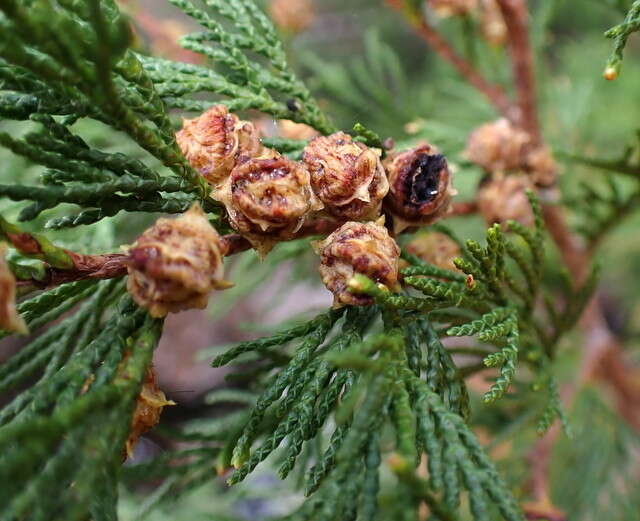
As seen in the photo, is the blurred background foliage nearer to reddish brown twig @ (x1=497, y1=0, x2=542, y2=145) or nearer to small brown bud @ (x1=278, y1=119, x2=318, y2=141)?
reddish brown twig @ (x1=497, y1=0, x2=542, y2=145)

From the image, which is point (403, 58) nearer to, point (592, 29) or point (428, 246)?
point (592, 29)

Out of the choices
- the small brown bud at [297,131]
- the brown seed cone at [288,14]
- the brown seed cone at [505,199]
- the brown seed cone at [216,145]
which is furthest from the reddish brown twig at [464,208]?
the brown seed cone at [288,14]

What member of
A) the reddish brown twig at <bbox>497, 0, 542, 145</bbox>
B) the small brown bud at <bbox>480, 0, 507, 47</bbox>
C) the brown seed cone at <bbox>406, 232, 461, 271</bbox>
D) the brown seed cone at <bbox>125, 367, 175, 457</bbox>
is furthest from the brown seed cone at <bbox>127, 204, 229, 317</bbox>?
the small brown bud at <bbox>480, 0, 507, 47</bbox>

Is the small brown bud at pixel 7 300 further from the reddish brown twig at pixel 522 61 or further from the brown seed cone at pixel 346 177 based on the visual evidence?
the reddish brown twig at pixel 522 61

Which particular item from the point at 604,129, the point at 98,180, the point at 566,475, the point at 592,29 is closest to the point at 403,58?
the point at 592,29

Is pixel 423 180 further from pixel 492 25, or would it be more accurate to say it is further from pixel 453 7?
pixel 492 25

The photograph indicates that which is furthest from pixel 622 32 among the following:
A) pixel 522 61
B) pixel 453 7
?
pixel 453 7
